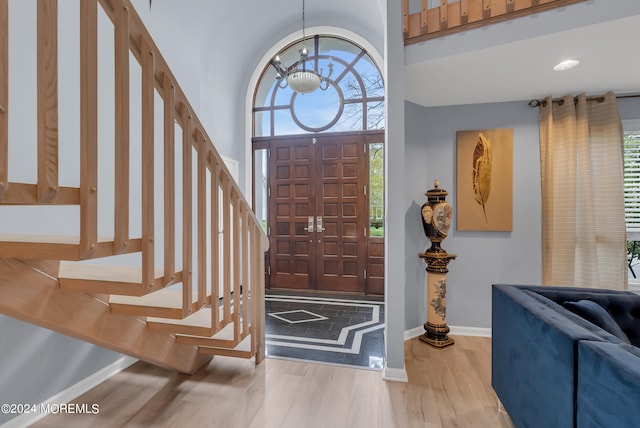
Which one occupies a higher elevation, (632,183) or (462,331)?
(632,183)

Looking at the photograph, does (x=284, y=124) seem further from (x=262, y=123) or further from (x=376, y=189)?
(x=376, y=189)

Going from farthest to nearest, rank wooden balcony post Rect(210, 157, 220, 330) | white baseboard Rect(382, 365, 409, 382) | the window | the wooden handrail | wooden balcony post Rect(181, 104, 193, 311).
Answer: the window
white baseboard Rect(382, 365, 409, 382)
the wooden handrail
wooden balcony post Rect(210, 157, 220, 330)
wooden balcony post Rect(181, 104, 193, 311)

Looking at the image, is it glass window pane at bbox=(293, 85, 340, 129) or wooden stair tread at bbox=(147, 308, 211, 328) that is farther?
glass window pane at bbox=(293, 85, 340, 129)

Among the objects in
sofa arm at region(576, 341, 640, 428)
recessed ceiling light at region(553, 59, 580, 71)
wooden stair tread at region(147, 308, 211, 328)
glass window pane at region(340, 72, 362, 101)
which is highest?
glass window pane at region(340, 72, 362, 101)

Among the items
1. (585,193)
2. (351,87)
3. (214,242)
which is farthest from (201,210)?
(351,87)

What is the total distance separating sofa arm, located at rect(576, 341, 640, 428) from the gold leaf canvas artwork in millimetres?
2137

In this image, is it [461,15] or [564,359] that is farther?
[461,15]

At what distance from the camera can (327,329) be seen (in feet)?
10.6

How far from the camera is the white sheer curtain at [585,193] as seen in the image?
2781 millimetres

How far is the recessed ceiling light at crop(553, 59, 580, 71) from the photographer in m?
2.30

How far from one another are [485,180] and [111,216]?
11.3 ft

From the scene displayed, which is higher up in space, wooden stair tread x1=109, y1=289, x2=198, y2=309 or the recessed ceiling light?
the recessed ceiling light

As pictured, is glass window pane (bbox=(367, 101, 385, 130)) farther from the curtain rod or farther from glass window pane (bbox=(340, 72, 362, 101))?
the curtain rod

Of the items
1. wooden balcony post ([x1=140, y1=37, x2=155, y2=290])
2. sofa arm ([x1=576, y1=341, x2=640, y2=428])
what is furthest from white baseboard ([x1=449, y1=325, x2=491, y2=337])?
wooden balcony post ([x1=140, y1=37, x2=155, y2=290])
